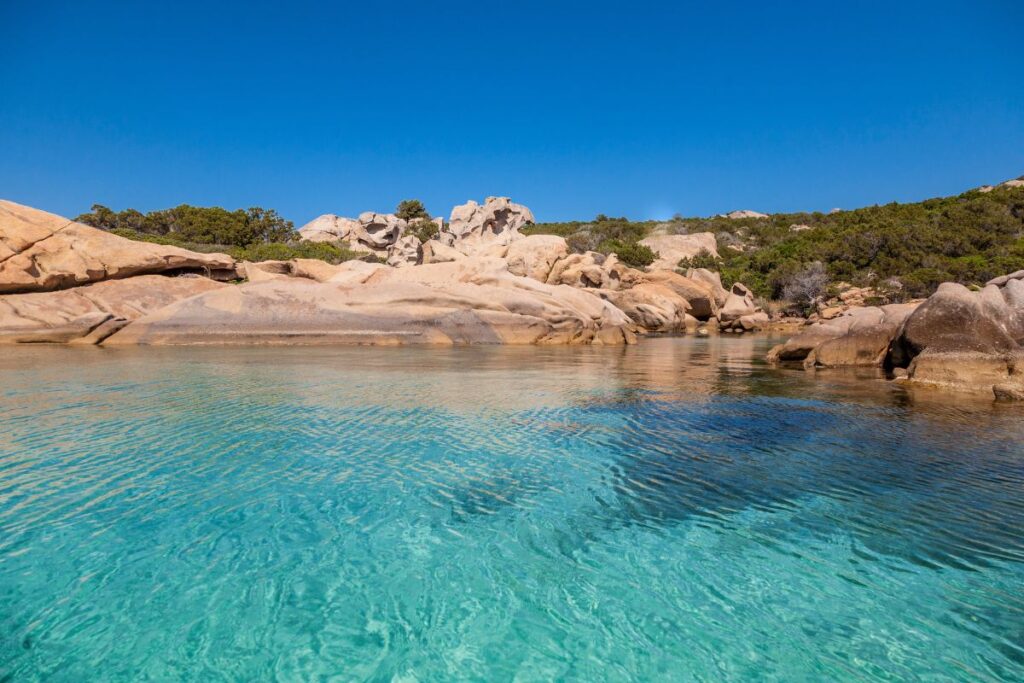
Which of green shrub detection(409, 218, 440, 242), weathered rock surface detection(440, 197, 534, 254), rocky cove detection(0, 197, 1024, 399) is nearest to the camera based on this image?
rocky cove detection(0, 197, 1024, 399)

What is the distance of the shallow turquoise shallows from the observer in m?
2.62

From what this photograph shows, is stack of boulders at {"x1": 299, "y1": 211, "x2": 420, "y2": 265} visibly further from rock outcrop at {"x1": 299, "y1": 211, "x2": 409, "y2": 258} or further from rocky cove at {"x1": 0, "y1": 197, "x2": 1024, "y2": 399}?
rocky cove at {"x1": 0, "y1": 197, "x2": 1024, "y2": 399}

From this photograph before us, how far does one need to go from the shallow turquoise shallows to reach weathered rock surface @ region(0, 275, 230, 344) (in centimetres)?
1611

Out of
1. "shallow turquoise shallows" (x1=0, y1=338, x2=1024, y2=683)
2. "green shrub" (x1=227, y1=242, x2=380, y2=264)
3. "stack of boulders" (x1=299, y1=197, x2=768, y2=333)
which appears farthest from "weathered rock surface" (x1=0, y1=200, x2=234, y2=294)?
"shallow turquoise shallows" (x1=0, y1=338, x2=1024, y2=683)

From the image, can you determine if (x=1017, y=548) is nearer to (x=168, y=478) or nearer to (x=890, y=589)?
(x=890, y=589)

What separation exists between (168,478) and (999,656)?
20.2ft

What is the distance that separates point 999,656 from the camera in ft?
8.39

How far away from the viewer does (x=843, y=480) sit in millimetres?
5180

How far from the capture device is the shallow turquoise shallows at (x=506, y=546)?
2.62 m

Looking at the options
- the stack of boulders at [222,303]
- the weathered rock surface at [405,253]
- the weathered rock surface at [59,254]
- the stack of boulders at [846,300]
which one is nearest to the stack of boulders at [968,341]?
the stack of boulders at [222,303]

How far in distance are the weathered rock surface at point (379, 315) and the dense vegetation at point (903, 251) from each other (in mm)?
33754

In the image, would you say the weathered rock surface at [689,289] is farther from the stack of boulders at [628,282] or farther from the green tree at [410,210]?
the green tree at [410,210]

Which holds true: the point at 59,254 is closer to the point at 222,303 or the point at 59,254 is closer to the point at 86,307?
the point at 86,307

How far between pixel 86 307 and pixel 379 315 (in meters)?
12.4
